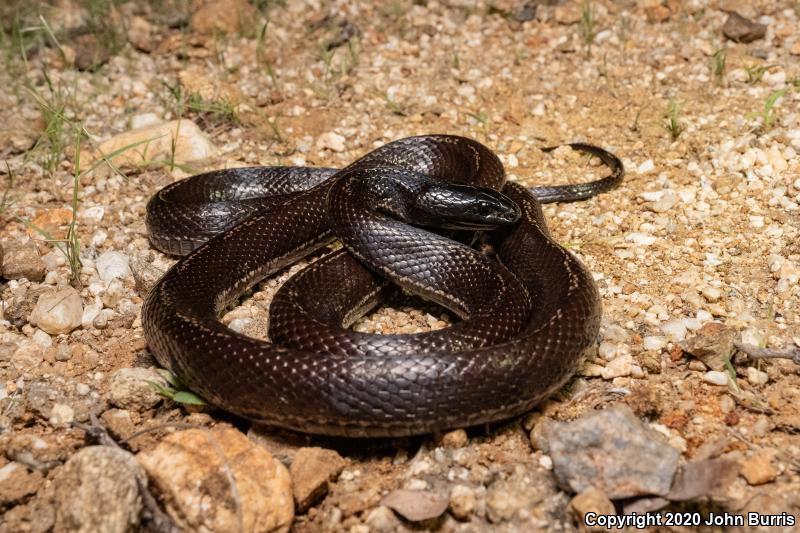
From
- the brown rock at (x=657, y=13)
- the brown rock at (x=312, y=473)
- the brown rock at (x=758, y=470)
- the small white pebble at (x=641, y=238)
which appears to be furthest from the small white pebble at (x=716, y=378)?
the brown rock at (x=657, y=13)

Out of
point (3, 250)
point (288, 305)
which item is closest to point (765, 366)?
point (288, 305)

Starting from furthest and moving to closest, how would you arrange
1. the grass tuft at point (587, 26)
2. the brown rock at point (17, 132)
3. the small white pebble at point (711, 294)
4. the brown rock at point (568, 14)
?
1. the brown rock at point (568, 14)
2. the grass tuft at point (587, 26)
3. the brown rock at point (17, 132)
4. the small white pebble at point (711, 294)

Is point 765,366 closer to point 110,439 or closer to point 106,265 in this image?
point 110,439

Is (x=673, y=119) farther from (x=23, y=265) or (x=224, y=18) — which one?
(x=23, y=265)

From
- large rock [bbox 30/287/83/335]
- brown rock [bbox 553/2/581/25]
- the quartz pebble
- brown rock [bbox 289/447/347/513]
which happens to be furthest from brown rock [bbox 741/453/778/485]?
brown rock [bbox 553/2/581/25]

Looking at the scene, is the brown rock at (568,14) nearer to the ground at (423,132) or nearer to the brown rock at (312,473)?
the ground at (423,132)

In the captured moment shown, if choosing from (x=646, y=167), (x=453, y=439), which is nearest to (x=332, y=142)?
(x=646, y=167)
